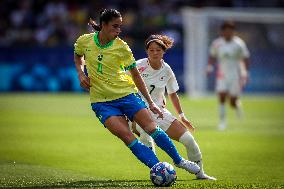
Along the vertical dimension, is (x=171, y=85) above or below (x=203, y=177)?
above

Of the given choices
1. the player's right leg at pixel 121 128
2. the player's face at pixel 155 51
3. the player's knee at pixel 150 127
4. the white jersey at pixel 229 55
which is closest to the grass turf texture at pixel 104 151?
the player's right leg at pixel 121 128

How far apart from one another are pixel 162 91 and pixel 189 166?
1353 millimetres

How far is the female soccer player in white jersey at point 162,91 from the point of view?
10828 millimetres

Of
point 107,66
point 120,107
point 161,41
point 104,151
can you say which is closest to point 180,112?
point 161,41

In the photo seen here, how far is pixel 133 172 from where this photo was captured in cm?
1151

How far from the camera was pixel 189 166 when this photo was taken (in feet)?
34.1

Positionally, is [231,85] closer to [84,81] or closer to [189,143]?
[189,143]

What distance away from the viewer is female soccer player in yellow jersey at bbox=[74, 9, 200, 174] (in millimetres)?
9914

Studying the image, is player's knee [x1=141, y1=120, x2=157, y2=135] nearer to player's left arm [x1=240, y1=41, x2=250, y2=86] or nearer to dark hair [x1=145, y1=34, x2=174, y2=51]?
dark hair [x1=145, y1=34, x2=174, y2=51]

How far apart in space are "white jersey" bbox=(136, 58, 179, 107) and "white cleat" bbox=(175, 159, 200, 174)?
112cm

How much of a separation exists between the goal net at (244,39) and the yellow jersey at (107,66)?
19.3 metres

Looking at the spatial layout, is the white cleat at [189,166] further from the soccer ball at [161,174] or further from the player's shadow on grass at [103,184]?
the soccer ball at [161,174]

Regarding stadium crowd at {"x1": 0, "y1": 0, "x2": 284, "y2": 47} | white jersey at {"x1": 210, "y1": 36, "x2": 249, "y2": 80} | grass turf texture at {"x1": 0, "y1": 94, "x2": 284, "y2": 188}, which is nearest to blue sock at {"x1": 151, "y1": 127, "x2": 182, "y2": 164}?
grass turf texture at {"x1": 0, "y1": 94, "x2": 284, "y2": 188}

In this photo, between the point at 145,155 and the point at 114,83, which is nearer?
the point at 145,155
